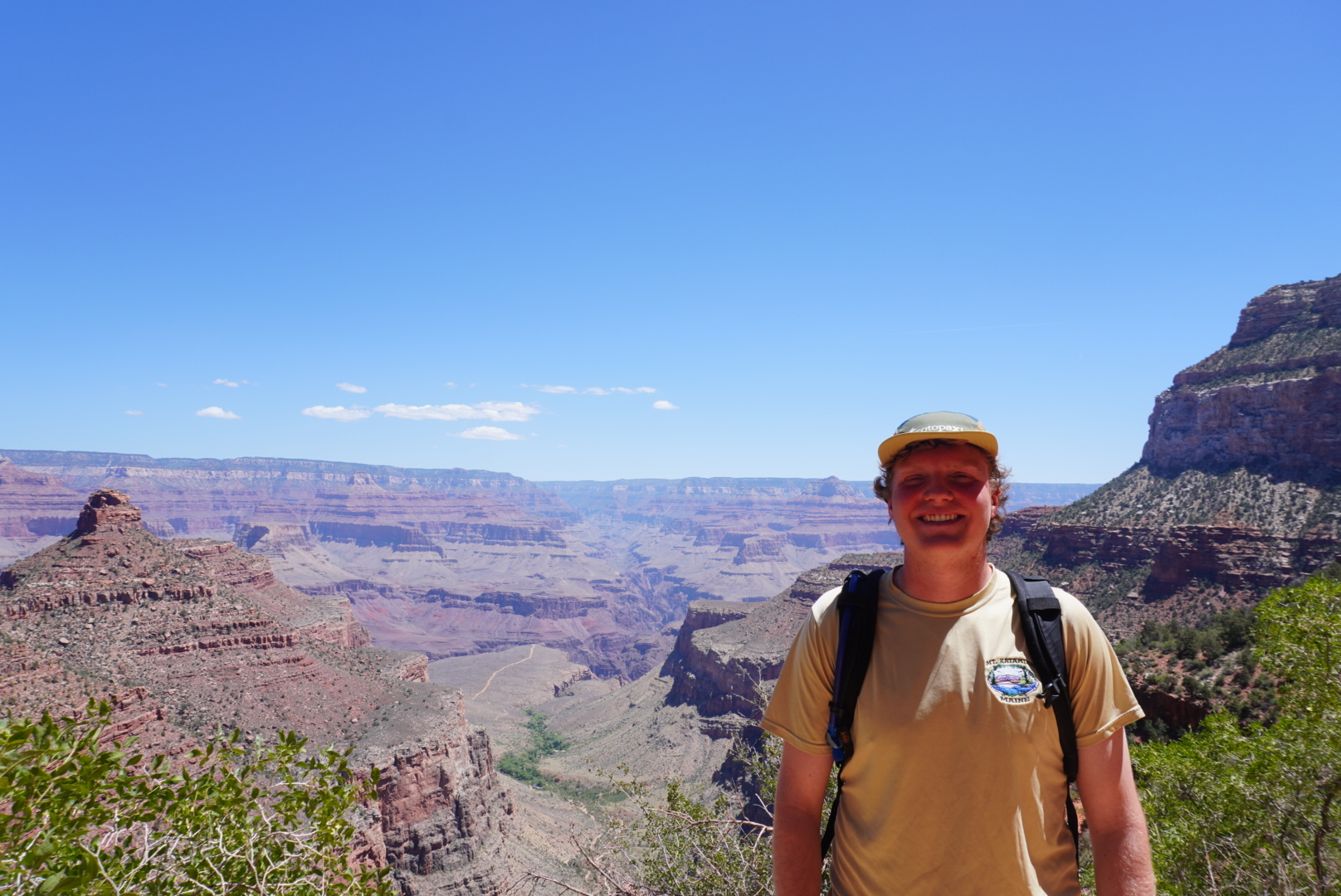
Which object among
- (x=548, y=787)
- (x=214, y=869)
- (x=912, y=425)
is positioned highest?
(x=912, y=425)

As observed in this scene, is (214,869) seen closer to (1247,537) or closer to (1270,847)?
(1270,847)

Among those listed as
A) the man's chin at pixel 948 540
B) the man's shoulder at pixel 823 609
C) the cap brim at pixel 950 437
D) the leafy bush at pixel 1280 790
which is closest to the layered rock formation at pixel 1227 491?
the leafy bush at pixel 1280 790

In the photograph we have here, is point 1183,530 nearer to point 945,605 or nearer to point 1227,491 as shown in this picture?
point 1227,491

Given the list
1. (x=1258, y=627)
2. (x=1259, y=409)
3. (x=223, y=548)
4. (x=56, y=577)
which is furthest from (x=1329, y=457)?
(x=223, y=548)

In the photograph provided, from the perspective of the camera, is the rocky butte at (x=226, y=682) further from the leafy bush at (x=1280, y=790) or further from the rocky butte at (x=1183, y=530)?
the leafy bush at (x=1280, y=790)

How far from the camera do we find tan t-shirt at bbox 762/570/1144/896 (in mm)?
3148

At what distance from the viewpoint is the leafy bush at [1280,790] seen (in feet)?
27.2

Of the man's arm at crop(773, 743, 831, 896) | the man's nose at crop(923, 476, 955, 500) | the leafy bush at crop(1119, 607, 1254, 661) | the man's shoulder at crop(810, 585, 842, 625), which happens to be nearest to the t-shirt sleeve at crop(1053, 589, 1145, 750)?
the man's nose at crop(923, 476, 955, 500)

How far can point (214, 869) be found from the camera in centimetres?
463

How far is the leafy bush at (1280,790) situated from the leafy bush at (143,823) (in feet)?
30.9

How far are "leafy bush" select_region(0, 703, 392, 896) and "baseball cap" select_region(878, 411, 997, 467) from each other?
3721 millimetres

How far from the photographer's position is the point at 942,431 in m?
3.52

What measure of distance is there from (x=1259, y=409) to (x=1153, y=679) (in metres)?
37.0

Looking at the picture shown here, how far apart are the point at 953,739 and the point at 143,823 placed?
5.70m
